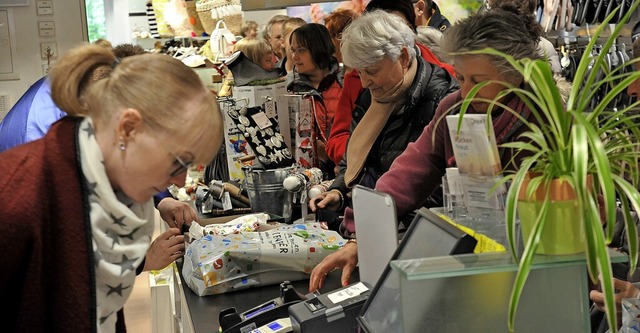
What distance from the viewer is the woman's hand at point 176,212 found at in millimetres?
3143

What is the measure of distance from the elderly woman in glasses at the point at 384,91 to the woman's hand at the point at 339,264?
807 millimetres

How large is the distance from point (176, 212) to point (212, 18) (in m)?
3.82

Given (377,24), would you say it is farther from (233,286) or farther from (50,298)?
(50,298)

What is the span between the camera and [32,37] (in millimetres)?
6832

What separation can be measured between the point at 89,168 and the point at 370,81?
180 cm

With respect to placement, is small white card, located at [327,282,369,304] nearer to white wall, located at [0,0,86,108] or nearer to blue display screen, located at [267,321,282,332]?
blue display screen, located at [267,321,282,332]

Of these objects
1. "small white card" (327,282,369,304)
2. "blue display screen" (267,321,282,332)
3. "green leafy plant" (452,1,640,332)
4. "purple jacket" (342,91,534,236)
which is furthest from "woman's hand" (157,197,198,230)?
"green leafy plant" (452,1,640,332)

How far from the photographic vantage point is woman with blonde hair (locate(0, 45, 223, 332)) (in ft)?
4.65

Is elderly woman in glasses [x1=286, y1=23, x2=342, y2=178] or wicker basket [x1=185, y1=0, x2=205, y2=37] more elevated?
wicker basket [x1=185, y1=0, x2=205, y2=37]

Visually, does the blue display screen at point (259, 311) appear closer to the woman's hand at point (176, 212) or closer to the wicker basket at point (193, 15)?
the woman's hand at point (176, 212)

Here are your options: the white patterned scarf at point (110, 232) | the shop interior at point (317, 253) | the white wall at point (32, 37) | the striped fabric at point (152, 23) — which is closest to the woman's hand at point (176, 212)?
the shop interior at point (317, 253)

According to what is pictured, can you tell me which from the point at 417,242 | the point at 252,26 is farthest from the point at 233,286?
the point at 252,26

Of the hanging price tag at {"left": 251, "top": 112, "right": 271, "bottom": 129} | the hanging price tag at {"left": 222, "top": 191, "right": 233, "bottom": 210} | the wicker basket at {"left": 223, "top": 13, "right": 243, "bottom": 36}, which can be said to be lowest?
the hanging price tag at {"left": 222, "top": 191, "right": 233, "bottom": 210}

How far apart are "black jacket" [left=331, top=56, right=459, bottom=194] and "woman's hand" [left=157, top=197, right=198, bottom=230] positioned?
0.66 meters
